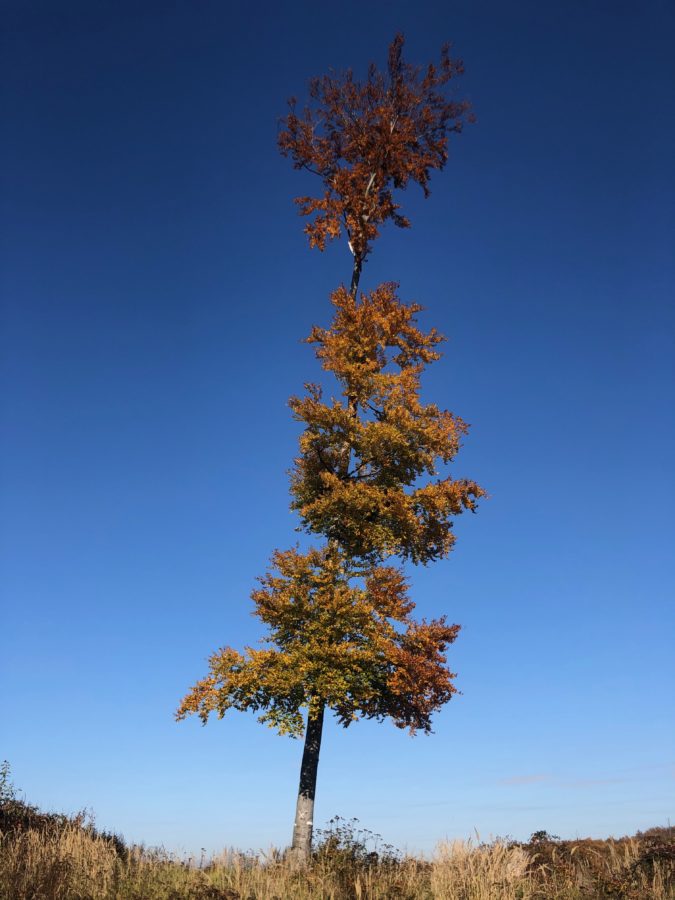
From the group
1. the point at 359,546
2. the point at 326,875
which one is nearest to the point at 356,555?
the point at 359,546

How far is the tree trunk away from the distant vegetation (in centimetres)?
40

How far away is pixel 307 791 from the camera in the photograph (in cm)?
1772

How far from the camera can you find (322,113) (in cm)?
2594

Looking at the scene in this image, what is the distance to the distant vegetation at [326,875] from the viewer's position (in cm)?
1162

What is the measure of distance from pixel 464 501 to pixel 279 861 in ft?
29.5

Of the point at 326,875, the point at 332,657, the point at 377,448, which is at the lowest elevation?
the point at 326,875

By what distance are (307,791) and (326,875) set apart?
11.9ft

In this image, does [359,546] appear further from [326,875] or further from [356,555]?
[326,875]

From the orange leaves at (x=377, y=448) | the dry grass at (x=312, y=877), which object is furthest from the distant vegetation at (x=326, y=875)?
the orange leaves at (x=377, y=448)

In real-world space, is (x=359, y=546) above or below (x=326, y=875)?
above

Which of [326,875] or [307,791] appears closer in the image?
[326,875]

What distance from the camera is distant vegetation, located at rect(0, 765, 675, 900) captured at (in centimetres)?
1162

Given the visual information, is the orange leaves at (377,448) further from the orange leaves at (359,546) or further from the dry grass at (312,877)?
the dry grass at (312,877)

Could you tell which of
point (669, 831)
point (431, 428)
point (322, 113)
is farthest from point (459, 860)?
point (322, 113)
